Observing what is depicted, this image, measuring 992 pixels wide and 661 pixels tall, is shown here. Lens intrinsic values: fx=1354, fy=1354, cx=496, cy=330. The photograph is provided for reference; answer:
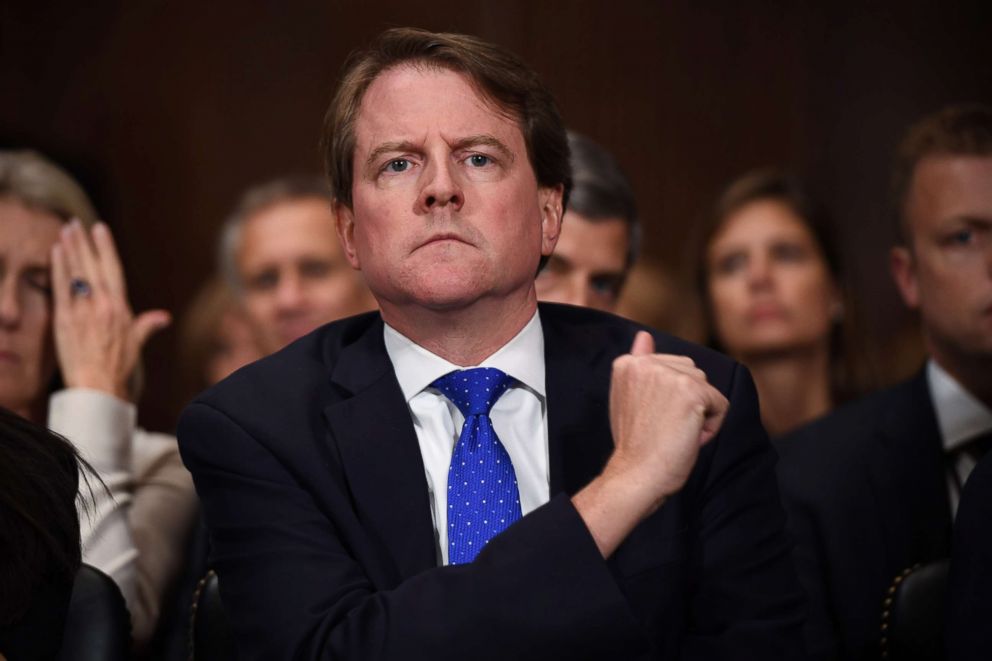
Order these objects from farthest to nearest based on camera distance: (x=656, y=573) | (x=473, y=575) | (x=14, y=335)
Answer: (x=14, y=335), (x=656, y=573), (x=473, y=575)

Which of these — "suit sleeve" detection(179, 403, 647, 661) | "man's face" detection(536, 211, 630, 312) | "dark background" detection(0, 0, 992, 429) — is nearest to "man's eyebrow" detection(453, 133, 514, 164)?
"suit sleeve" detection(179, 403, 647, 661)

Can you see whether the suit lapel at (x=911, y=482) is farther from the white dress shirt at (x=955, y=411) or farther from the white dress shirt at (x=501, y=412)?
the white dress shirt at (x=501, y=412)

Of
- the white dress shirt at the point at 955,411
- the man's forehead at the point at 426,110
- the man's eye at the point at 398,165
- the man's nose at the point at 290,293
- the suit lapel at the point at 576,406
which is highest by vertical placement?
the man's forehead at the point at 426,110

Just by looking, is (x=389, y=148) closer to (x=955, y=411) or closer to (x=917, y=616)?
(x=917, y=616)

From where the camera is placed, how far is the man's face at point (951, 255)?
2529 millimetres

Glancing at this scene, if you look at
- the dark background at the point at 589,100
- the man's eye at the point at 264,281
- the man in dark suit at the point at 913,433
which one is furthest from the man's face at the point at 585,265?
the dark background at the point at 589,100

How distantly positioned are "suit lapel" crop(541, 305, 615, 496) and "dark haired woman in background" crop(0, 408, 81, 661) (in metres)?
0.59

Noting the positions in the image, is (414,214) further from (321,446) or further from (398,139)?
(321,446)

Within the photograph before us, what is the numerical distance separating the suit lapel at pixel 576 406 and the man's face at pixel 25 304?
116 centimetres

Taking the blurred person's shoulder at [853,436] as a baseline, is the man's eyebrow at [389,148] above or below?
above

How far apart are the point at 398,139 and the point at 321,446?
15.8 inches

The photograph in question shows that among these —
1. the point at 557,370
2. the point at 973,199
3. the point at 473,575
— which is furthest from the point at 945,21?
the point at 473,575

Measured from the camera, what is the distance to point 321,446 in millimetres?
1660

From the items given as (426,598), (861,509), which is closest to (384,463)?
(426,598)
